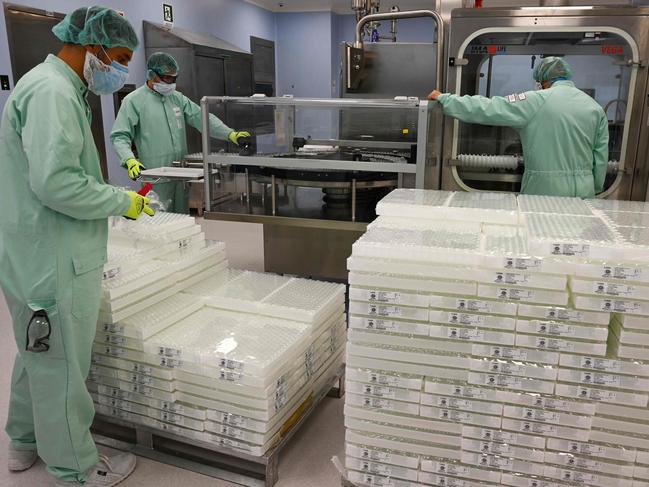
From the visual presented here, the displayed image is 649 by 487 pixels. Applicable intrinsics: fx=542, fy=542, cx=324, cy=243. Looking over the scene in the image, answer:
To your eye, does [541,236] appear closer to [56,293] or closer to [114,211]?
[114,211]

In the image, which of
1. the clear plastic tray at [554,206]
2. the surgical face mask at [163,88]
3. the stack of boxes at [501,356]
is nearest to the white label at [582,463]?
the stack of boxes at [501,356]

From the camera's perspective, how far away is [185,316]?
6.82 feet

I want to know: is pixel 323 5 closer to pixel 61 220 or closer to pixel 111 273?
pixel 111 273

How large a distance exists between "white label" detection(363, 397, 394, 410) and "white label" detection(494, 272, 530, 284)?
0.48 meters

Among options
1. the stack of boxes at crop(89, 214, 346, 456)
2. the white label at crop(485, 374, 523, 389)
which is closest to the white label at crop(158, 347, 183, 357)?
the stack of boxes at crop(89, 214, 346, 456)

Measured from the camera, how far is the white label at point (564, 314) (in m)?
1.37

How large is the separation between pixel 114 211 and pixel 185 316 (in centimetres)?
58

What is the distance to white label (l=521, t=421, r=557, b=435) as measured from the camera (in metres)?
1.45

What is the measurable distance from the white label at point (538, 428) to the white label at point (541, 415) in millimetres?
16

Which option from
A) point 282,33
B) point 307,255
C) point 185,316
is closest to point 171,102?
point 307,255

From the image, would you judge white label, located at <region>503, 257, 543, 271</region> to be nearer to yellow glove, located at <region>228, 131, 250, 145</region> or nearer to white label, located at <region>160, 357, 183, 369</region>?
white label, located at <region>160, 357, 183, 369</region>

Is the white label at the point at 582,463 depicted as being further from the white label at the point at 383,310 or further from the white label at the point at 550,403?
the white label at the point at 383,310

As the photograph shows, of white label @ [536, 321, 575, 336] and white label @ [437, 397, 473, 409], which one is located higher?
white label @ [536, 321, 575, 336]

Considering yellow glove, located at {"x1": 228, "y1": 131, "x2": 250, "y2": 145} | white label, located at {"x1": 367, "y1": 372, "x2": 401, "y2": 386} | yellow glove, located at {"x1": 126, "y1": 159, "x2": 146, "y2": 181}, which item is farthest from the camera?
yellow glove, located at {"x1": 228, "y1": 131, "x2": 250, "y2": 145}
